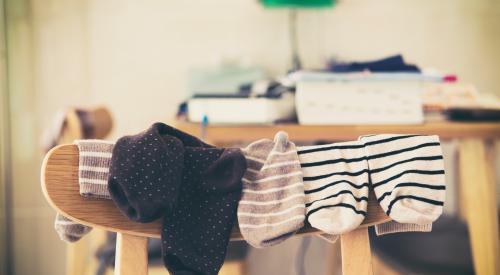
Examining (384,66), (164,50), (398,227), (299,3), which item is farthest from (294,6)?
(398,227)

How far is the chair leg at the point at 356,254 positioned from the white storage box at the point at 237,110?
0.39 m

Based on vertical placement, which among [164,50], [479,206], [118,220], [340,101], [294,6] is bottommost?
[479,206]

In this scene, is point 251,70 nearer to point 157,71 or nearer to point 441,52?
point 157,71

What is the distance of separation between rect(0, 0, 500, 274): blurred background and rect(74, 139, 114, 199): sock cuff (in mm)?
1029

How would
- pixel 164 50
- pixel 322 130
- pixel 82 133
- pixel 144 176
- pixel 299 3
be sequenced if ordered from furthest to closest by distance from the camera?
pixel 164 50
pixel 299 3
pixel 82 133
pixel 322 130
pixel 144 176

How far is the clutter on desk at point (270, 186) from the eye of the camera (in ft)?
1.70

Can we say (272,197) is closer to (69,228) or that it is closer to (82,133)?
(69,228)

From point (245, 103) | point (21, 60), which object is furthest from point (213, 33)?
point (245, 103)

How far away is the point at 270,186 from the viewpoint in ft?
1.81

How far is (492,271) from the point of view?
3.20ft

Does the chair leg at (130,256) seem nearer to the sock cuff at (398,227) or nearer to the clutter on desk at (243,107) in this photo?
the sock cuff at (398,227)

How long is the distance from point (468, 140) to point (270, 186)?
61 cm

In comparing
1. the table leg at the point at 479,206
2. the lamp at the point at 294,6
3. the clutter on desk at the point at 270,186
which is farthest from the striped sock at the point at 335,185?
the lamp at the point at 294,6

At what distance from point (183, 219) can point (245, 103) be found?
429 millimetres
